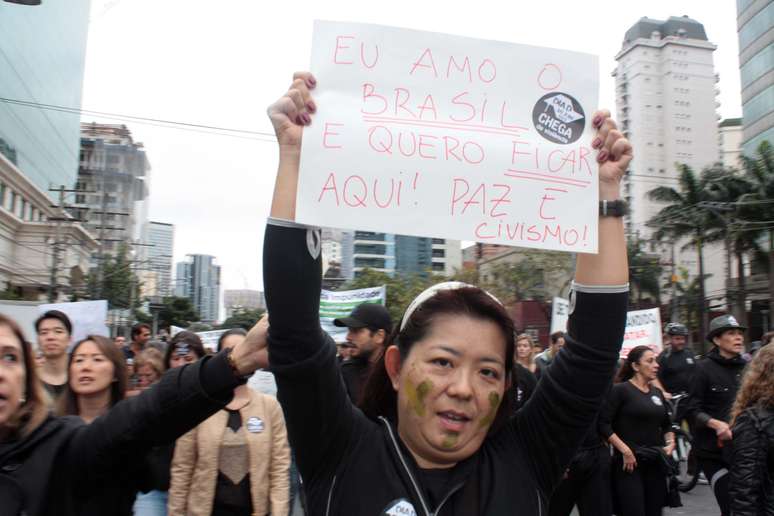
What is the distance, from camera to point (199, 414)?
2.01 meters

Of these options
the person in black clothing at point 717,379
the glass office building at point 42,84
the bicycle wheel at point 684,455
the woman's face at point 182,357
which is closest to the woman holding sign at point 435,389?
the woman's face at point 182,357

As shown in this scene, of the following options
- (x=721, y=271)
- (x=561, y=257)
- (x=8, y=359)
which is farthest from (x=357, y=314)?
(x=721, y=271)

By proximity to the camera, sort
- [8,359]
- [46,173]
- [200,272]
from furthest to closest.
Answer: [200,272]
[46,173]
[8,359]

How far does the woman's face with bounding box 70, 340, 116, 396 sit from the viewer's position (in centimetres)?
Result: 347

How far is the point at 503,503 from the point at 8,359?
1.48 metres

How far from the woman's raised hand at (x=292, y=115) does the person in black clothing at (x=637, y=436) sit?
14.8 feet

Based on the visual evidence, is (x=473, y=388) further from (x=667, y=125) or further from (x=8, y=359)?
(x=667, y=125)

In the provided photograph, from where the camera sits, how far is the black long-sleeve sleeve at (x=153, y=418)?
199 centimetres

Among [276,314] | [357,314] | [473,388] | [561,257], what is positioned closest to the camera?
[276,314]

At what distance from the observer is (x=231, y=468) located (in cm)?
392

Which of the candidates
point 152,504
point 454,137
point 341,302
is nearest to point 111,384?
point 152,504

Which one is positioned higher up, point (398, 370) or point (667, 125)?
point (667, 125)

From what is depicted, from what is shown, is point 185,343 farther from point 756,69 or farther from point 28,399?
point 756,69

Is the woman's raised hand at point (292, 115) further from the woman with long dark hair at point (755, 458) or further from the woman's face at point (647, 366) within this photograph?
the woman's face at point (647, 366)
